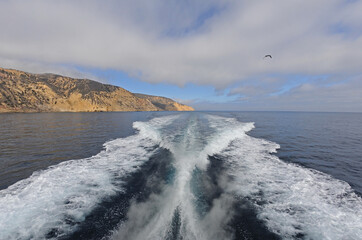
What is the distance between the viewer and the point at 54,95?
91.8 metres

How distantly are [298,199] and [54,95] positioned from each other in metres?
123

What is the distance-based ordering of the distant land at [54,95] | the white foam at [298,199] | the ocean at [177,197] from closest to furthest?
the ocean at [177,197], the white foam at [298,199], the distant land at [54,95]

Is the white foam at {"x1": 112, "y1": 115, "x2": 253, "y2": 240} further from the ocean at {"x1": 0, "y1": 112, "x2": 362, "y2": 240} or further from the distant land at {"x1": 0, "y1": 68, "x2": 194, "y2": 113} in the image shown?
the distant land at {"x1": 0, "y1": 68, "x2": 194, "y2": 113}

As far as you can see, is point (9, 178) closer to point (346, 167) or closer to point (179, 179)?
point (179, 179)

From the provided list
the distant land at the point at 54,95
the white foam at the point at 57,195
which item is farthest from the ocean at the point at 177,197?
the distant land at the point at 54,95

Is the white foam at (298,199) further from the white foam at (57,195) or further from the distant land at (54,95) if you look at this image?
the distant land at (54,95)

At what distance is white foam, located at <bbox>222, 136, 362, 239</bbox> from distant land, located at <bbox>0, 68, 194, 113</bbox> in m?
107

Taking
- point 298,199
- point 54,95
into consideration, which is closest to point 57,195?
point 298,199

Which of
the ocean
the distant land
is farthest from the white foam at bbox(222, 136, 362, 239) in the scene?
the distant land

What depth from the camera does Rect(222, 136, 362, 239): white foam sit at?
424 centimetres

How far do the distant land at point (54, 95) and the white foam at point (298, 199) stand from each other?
107 m

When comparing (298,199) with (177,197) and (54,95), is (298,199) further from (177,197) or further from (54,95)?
(54,95)

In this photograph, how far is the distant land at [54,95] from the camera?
75.4 meters

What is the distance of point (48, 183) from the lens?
6.28 meters
